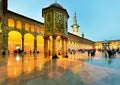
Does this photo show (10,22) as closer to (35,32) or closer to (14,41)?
(14,41)

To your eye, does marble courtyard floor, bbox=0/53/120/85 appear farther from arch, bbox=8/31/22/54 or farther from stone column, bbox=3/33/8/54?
arch, bbox=8/31/22/54

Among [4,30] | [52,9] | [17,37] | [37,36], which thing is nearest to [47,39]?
[52,9]

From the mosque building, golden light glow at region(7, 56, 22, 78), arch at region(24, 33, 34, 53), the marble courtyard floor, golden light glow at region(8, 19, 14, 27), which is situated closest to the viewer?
the marble courtyard floor

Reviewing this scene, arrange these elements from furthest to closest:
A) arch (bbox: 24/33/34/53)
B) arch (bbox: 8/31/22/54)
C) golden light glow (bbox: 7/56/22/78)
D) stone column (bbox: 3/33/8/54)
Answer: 1. arch (bbox: 24/33/34/53)
2. arch (bbox: 8/31/22/54)
3. stone column (bbox: 3/33/8/54)
4. golden light glow (bbox: 7/56/22/78)

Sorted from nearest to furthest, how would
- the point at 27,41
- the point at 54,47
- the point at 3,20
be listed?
the point at 54,47, the point at 3,20, the point at 27,41

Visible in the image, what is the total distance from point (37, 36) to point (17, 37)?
6.77 metres

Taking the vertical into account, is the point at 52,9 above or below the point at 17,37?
above

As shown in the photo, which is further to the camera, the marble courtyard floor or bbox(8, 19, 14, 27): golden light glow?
bbox(8, 19, 14, 27): golden light glow

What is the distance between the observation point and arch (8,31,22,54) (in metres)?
27.3

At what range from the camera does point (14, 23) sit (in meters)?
27.7

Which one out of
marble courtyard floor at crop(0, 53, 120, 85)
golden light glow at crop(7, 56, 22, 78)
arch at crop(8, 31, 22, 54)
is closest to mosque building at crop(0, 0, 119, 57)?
arch at crop(8, 31, 22, 54)

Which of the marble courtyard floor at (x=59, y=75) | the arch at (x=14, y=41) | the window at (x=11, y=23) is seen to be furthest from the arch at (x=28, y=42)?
the marble courtyard floor at (x=59, y=75)

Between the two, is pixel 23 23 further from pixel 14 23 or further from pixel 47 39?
pixel 47 39

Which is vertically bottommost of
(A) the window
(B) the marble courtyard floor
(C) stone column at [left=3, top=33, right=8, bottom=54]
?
(B) the marble courtyard floor
